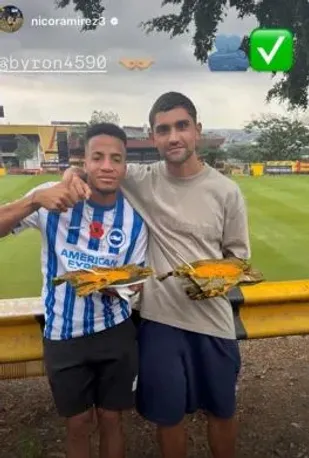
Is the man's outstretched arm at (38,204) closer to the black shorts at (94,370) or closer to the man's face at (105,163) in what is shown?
the man's face at (105,163)

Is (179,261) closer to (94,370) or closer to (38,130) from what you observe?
(94,370)

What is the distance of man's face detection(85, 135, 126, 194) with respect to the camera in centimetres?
210

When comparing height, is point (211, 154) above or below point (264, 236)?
above

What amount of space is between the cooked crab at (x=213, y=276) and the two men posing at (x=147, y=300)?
0.11 metres

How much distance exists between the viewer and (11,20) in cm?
223

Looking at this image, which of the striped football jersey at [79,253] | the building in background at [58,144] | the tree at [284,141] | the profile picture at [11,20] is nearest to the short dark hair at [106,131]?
the building in background at [58,144]

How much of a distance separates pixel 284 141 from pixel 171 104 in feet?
2.16

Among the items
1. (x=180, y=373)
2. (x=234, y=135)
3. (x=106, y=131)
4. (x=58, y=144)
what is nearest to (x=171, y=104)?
(x=106, y=131)

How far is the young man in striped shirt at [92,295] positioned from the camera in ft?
6.95

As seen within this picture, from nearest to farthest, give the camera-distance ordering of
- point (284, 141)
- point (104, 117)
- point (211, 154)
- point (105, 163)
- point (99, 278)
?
point (99, 278) → point (105, 163) → point (104, 117) → point (211, 154) → point (284, 141)

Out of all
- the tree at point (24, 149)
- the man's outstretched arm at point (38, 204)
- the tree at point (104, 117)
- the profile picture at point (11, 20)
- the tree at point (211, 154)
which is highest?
the profile picture at point (11, 20)

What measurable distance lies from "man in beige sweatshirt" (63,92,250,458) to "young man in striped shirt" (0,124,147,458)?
8cm

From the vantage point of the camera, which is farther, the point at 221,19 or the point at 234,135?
the point at 234,135

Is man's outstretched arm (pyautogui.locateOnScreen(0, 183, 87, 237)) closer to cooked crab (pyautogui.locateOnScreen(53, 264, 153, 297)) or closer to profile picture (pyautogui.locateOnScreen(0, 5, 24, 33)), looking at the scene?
cooked crab (pyautogui.locateOnScreen(53, 264, 153, 297))
